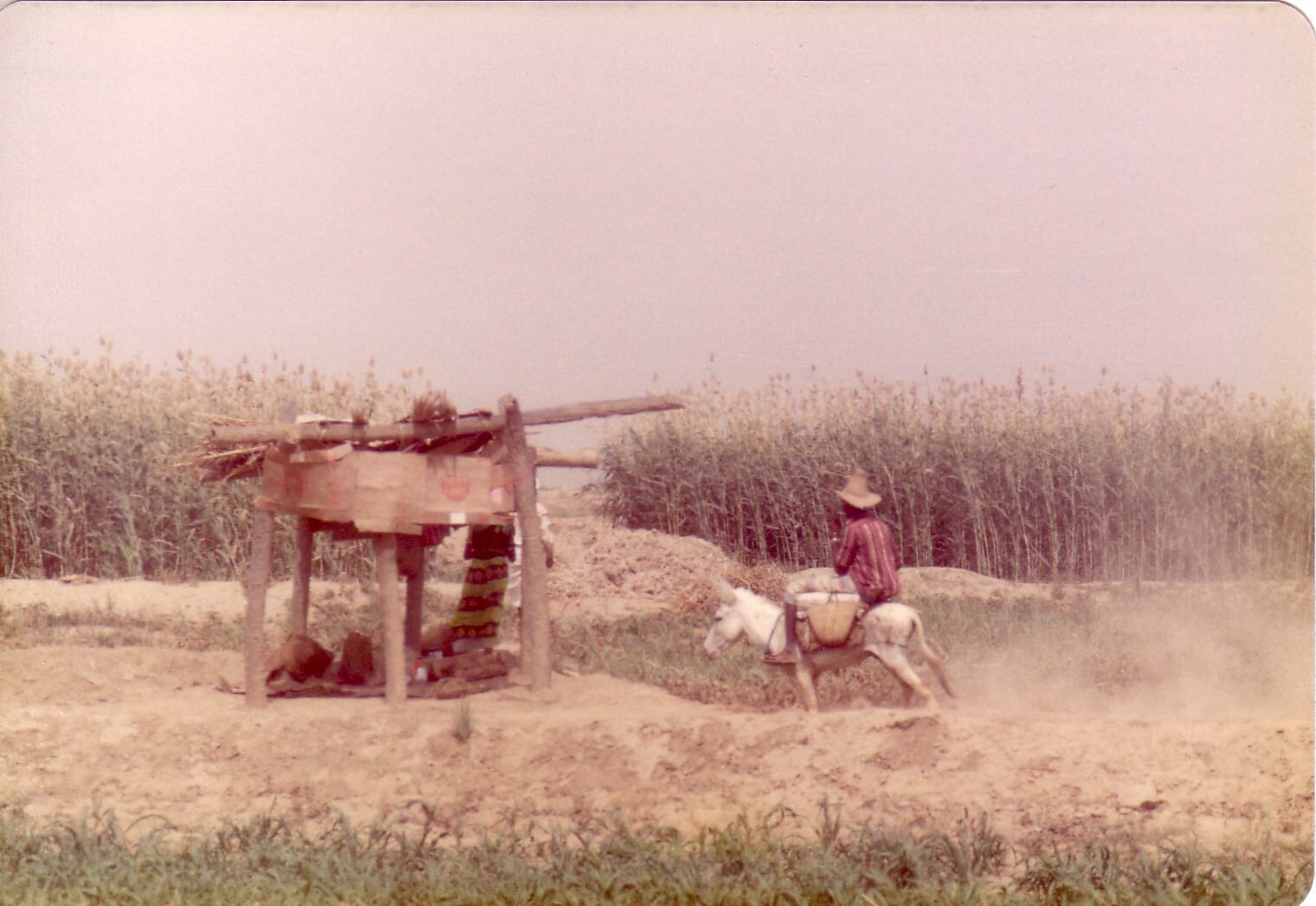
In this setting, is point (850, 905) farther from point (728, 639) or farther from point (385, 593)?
point (385, 593)

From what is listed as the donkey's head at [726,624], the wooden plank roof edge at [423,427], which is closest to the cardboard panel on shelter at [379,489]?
the wooden plank roof edge at [423,427]

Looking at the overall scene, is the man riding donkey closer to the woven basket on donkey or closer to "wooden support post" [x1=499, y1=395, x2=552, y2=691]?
the woven basket on donkey

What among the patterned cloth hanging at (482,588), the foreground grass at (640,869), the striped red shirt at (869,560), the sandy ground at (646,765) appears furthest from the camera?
the patterned cloth hanging at (482,588)

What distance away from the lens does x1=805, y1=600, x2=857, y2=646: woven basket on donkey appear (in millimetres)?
8523

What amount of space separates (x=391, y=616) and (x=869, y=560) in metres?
3.24

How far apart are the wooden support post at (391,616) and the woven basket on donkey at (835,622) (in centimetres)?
281

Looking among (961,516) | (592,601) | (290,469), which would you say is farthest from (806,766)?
(961,516)

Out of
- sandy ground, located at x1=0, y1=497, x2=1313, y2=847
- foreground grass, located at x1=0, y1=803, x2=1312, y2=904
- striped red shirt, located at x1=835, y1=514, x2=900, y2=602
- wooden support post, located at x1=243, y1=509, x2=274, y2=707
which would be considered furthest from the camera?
wooden support post, located at x1=243, y1=509, x2=274, y2=707

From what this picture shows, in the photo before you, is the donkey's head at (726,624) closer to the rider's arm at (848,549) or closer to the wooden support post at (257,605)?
the rider's arm at (848,549)

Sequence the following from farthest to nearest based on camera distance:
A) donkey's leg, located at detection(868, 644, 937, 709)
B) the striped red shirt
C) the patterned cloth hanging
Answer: the patterned cloth hanging
the striped red shirt
donkey's leg, located at detection(868, 644, 937, 709)

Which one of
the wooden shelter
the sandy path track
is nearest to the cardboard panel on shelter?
the wooden shelter

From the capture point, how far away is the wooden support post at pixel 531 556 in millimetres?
9117

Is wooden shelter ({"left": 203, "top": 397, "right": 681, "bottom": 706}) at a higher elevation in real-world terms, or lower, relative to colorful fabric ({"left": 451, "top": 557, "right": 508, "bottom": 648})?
higher

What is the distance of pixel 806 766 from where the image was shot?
297 inches
